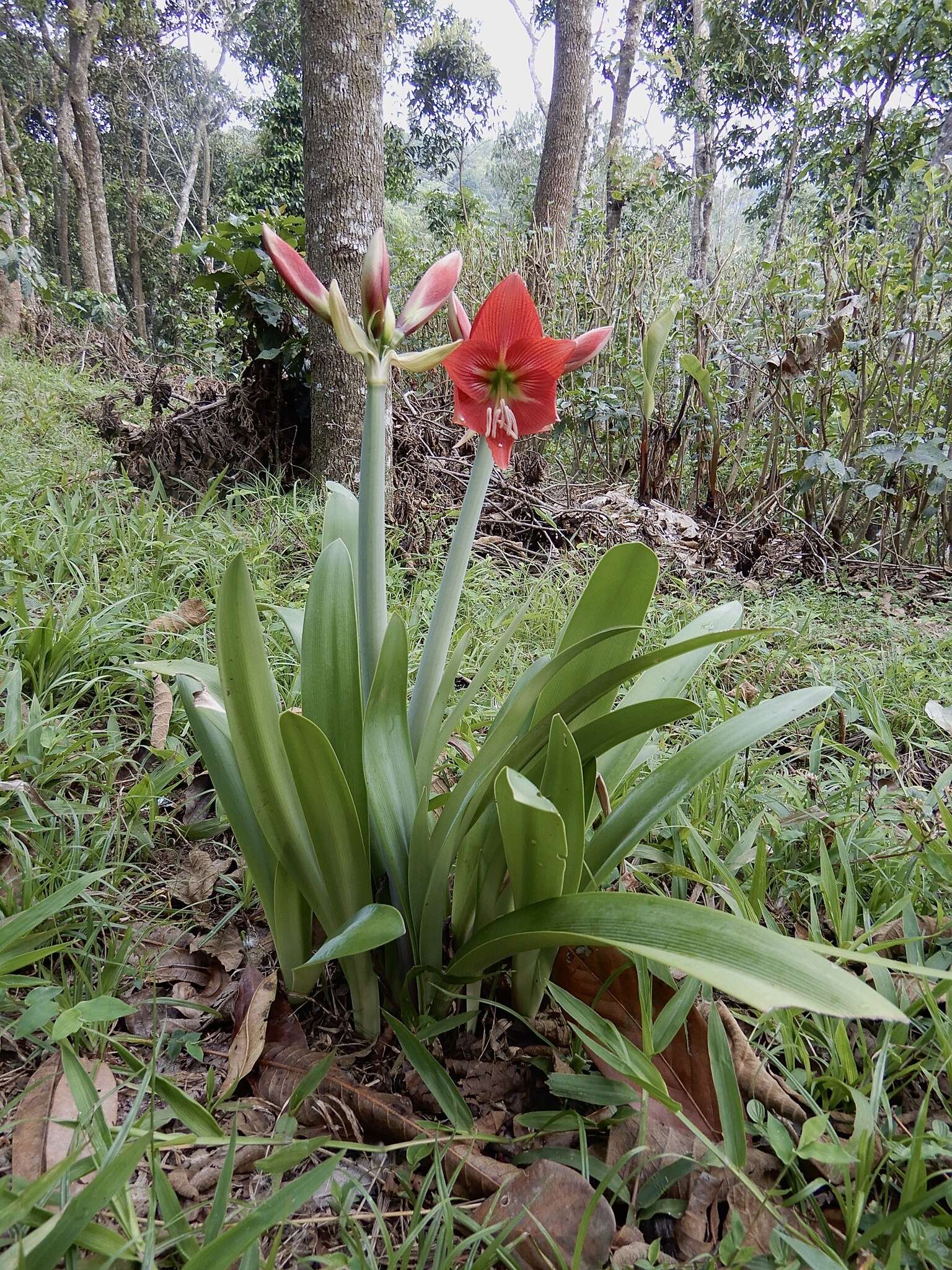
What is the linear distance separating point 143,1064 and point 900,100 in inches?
420

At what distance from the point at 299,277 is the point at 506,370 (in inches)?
10.4

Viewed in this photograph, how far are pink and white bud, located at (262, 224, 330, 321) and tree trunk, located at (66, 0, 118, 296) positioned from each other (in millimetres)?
13069

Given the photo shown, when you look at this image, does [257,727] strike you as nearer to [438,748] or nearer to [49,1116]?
[438,748]

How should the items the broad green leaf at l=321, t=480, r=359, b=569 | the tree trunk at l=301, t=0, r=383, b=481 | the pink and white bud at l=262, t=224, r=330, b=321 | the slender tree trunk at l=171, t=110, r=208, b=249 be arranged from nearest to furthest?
the pink and white bud at l=262, t=224, r=330, b=321, the broad green leaf at l=321, t=480, r=359, b=569, the tree trunk at l=301, t=0, r=383, b=481, the slender tree trunk at l=171, t=110, r=208, b=249

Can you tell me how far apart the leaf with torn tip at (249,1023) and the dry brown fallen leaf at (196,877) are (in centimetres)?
19

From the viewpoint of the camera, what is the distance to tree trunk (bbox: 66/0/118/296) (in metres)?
10.3

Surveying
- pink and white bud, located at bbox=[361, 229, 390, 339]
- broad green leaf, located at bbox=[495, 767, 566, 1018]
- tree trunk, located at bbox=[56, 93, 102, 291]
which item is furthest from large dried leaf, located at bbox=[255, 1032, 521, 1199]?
tree trunk, located at bbox=[56, 93, 102, 291]

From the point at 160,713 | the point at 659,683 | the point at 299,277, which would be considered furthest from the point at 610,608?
the point at 160,713

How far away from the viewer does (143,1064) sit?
831 mm

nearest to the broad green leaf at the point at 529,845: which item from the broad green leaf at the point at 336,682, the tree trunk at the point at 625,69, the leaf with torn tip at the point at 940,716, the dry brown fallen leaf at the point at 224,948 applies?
the broad green leaf at the point at 336,682

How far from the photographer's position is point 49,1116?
0.79m

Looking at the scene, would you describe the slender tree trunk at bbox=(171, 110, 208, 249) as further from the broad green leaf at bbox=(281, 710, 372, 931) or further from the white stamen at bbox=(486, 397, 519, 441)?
the broad green leaf at bbox=(281, 710, 372, 931)

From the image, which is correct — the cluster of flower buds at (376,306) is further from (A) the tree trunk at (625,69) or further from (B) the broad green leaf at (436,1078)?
(A) the tree trunk at (625,69)

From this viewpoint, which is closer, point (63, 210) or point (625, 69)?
point (625, 69)
